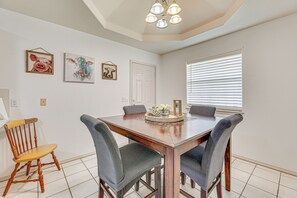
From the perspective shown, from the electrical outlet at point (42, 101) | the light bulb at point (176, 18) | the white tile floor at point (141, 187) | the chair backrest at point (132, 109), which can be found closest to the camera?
the white tile floor at point (141, 187)

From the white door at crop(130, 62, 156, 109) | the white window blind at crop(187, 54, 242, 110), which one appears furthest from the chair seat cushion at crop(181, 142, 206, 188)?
the white door at crop(130, 62, 156, 109)

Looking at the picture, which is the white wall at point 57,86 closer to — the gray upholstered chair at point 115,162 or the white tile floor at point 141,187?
the white tile floor at point 141,187

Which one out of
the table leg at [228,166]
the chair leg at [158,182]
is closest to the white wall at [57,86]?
the chair leg at [158,182]

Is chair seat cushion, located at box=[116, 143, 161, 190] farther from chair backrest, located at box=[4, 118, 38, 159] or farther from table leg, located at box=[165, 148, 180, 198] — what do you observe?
chair backrest, located at box=[4, 118, 38, 159]

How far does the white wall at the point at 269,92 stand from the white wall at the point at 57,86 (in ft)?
7.96

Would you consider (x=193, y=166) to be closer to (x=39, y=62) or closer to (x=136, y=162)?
(x=136, y=162)

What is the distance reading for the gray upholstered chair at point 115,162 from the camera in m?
1.06

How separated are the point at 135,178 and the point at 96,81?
210cm

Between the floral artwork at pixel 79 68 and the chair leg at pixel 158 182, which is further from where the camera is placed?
the floral artwork at pixel 79 68

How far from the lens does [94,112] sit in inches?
109

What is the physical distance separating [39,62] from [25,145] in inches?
49.6

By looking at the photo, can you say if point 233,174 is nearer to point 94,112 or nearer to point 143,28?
point 94,112

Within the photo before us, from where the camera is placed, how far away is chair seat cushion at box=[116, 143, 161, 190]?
45.7 inches

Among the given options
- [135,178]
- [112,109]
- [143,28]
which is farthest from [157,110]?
[143,28]
